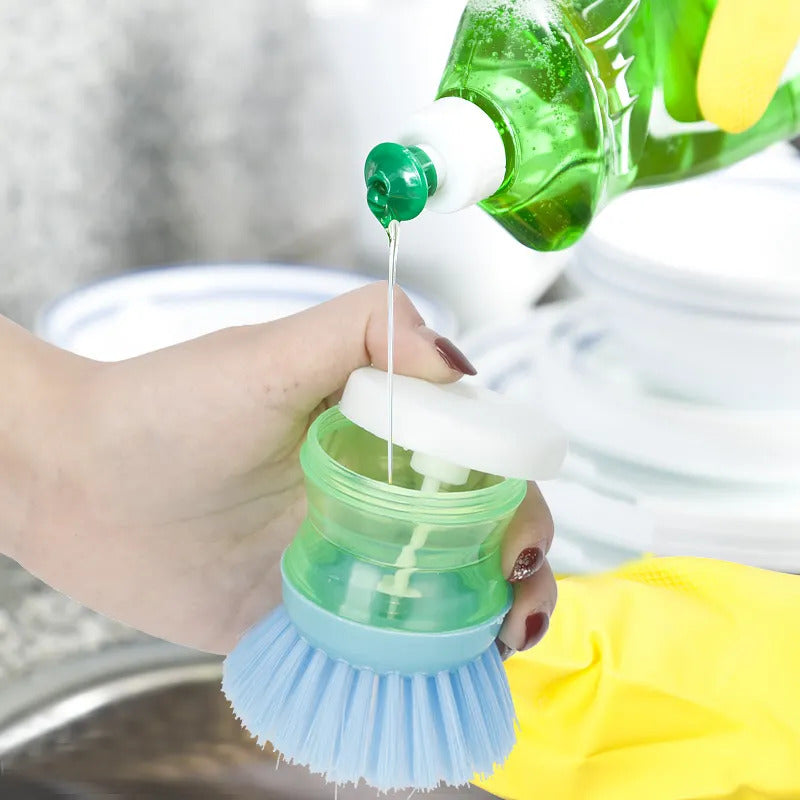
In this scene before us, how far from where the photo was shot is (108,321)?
0.70 meters

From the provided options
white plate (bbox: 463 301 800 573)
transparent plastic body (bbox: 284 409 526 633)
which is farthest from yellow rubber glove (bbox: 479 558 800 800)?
transparent plastic body (bbox: 284 409 526 633)

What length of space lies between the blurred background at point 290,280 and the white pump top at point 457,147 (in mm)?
208

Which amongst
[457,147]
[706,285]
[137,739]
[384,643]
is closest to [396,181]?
[457,147]

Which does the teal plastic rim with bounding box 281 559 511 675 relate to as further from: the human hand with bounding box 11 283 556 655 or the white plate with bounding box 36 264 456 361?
the white plate with bounding box 36 264 456 361

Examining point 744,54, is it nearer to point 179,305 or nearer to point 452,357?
point 452,357

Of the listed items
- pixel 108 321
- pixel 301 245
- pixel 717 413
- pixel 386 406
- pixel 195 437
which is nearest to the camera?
pixel 386 406

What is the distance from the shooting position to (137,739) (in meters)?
0.60

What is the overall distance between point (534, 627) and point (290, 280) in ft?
1.31

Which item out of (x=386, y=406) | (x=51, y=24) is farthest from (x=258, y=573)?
(x=51, y=24)

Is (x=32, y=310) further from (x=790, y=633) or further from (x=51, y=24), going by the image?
(x=790, y=633)

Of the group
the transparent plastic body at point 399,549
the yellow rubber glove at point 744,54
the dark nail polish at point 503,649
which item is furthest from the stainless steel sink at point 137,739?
the yellow rubber glove at point 744,54

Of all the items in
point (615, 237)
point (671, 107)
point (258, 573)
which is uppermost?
point (671, 107)

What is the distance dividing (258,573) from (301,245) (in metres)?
0.41

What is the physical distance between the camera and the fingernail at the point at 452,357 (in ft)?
1.23
